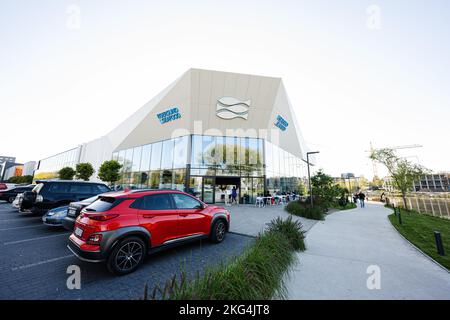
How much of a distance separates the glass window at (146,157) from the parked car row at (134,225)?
15605 millimetres

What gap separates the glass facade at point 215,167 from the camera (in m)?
16.6

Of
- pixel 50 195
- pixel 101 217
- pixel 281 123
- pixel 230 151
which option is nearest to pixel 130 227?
pixel 101 217

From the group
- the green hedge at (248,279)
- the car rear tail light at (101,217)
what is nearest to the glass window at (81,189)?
the car rear tail light at (101,217)

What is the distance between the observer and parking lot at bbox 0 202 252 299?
2.90 m

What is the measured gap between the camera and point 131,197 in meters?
3.93

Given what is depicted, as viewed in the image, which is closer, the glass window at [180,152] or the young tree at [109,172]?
the glass window at [180,152]

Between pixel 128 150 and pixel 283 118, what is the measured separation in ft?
71.4

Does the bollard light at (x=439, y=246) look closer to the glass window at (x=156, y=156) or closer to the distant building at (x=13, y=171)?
the glass window at (x=156, y=156)

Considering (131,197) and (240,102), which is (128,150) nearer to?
(240,102)

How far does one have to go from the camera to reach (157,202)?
169 inches

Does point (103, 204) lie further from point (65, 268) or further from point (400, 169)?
point (400, 169)

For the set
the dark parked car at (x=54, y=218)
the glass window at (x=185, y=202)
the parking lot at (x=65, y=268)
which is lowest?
the parking lot at (x=65, y=268)

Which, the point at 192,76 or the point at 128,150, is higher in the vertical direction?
the point at 192,76
